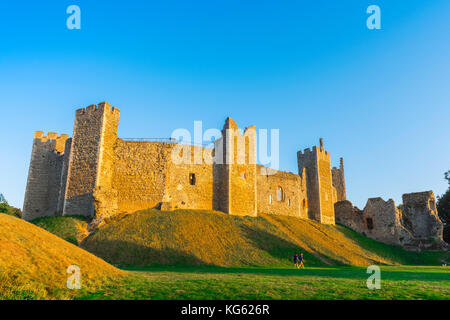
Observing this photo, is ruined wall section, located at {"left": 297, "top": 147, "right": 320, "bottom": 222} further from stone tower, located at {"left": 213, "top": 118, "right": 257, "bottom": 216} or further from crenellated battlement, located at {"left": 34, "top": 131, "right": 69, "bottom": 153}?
crenellated battlement, located at {"left": 34, "top": 131, "right": 69, "bottom": 153}

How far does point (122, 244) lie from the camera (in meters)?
21.4

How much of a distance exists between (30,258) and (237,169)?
23.5 meters

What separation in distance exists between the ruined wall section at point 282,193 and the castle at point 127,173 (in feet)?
3.11

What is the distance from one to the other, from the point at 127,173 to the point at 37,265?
783 inches

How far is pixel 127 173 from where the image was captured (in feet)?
94.6

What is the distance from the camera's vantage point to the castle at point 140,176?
1072 inches

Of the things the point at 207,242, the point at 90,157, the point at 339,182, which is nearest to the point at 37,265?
the point at 207,242

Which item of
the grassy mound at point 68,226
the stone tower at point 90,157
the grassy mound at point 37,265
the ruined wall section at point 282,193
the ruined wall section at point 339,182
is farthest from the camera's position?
the ruined wall section at point 339,182

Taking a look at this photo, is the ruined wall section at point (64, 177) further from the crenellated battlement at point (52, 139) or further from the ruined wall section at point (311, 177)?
the ruined wall section at point (311, 177)

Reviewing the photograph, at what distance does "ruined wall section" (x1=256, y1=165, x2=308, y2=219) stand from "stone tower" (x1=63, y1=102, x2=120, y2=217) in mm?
17104

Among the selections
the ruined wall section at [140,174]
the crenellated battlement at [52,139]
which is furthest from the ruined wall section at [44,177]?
the ruined wall section at [140,174]

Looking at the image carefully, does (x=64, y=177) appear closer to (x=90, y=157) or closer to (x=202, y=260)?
(x=90, y=157)
